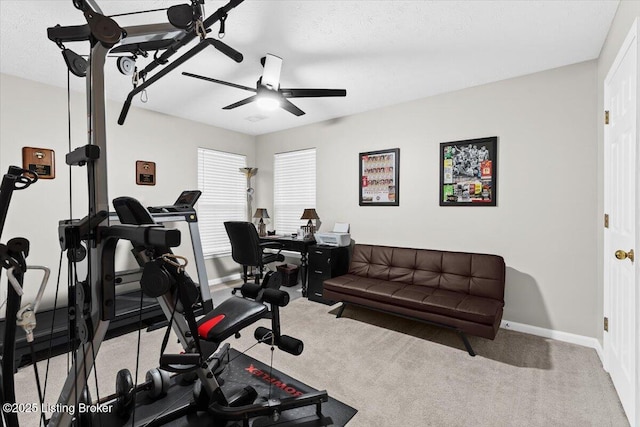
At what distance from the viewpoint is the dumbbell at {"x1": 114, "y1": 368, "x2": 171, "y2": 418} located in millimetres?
1794

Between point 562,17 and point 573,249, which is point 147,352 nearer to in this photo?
point 573,249

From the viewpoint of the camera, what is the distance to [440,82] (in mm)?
3127

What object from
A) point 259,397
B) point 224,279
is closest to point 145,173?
point 224,279

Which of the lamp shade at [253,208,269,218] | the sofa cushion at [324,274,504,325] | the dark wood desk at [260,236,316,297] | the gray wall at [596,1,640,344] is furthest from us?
the lamp shade at [253,208,269,218]

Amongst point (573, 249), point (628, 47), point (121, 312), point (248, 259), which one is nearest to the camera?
point (628, 47)

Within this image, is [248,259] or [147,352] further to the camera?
[248,259]

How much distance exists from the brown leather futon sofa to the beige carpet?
0.26 meters

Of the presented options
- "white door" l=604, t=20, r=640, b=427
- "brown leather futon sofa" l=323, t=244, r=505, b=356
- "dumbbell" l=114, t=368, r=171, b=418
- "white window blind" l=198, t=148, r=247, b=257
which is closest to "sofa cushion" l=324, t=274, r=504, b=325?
"brown leather futon sofa" l=323, t=244, r=505, b=356

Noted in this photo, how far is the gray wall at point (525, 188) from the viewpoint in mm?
2670

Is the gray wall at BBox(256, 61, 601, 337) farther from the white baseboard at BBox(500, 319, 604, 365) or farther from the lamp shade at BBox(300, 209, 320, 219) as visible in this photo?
the lamp shade at BBox(300, 209, 320, 219)

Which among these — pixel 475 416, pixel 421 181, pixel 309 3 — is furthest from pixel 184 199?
pixel 475 416

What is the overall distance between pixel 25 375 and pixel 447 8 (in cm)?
398

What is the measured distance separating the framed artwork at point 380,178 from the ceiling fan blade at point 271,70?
180 centimetres

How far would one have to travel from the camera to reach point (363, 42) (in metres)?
2.37
